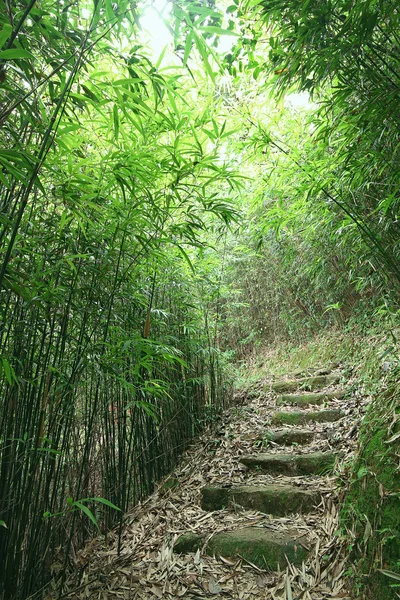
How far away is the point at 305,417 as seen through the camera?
3006 mm

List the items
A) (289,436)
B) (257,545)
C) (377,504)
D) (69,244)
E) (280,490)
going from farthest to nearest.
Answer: (289,436)
(280,490)
(257,545)
(69,244)
(377,504)

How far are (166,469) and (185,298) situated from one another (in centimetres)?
124

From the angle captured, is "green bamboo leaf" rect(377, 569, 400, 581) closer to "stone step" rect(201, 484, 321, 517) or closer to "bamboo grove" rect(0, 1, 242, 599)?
"stone step" rect(201, 484, 321, 517)

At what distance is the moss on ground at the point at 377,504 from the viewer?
1366mm

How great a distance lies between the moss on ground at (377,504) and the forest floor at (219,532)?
0.38ft

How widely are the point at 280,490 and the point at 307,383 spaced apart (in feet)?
5.59

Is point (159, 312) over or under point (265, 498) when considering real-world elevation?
over

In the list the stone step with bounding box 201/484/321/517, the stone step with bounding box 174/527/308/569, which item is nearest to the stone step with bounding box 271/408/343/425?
the stone step with bounding box 201/484/321/517

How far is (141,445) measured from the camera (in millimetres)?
2418

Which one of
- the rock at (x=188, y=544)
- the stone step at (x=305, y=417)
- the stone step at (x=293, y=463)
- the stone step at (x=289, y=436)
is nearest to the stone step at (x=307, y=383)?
the stone step at (x=305, y=417)

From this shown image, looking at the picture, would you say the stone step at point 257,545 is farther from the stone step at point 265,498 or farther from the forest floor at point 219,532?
the stone step at point 265,498

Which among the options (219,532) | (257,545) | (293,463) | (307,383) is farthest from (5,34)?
(307,383)

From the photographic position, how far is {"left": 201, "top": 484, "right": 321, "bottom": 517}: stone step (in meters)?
2.01

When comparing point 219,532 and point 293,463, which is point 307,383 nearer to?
point 293,463
